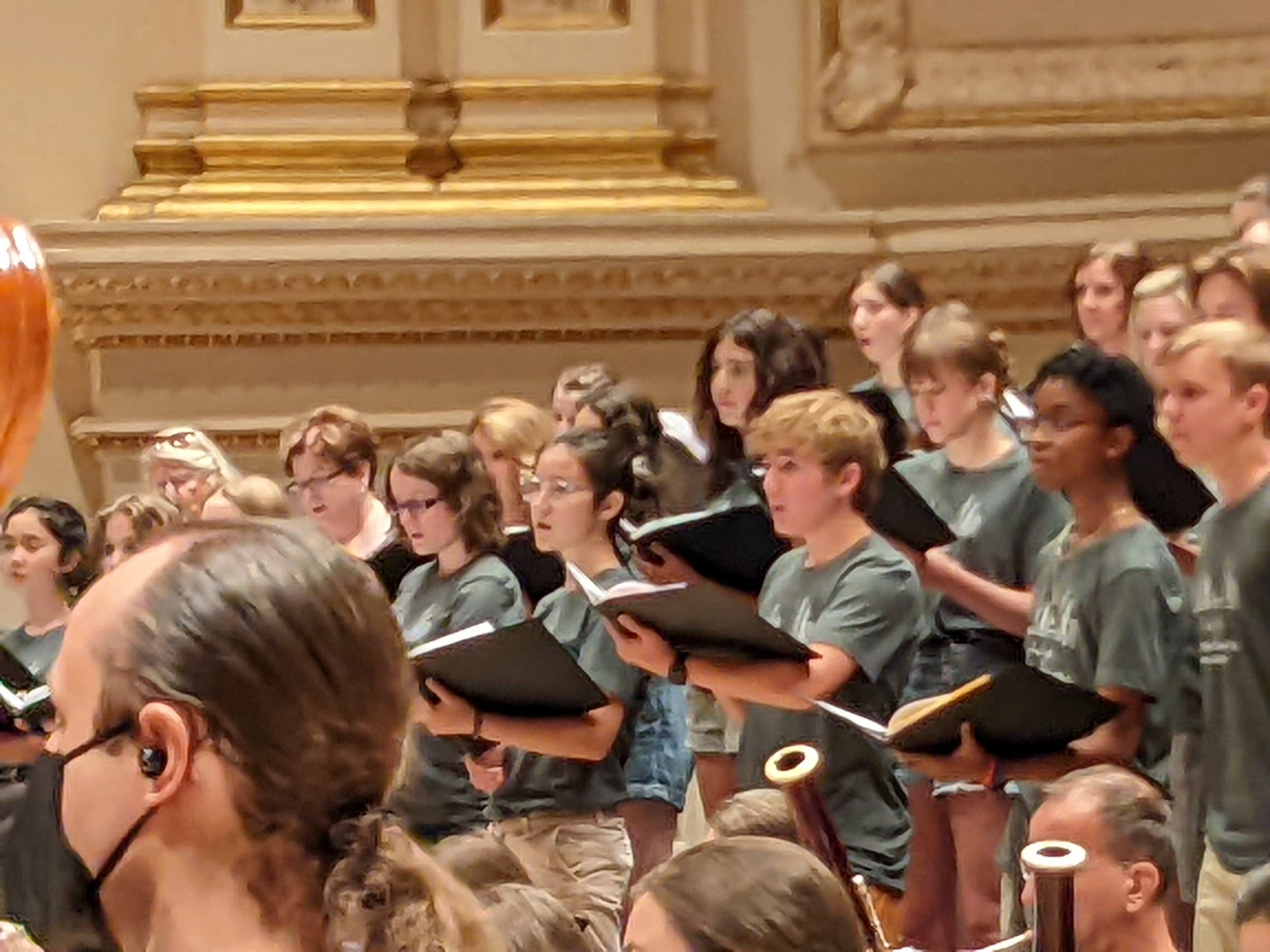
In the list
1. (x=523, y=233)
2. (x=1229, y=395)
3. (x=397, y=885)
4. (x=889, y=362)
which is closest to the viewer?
(x=397, y=885)

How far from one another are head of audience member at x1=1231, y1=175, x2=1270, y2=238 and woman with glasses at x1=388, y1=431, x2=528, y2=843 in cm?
155

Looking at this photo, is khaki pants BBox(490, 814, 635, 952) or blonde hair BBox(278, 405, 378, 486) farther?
blonde hair BBox(278, 405, 378, 486)

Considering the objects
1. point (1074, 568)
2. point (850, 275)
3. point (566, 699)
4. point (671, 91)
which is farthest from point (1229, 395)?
point (671, 91)

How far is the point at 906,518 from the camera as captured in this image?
3.75 metres

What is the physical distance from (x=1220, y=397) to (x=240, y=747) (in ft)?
7.65

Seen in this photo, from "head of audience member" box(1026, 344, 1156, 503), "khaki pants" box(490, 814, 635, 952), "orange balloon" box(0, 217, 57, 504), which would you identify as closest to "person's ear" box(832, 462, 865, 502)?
"head of audience member" box(1026, 344, 1156, 503)

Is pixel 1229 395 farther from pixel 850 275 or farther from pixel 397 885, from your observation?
pixel 850 275

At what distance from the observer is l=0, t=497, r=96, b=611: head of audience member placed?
498 centimetres

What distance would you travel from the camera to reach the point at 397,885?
1287 mm

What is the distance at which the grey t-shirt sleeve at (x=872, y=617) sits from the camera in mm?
3609

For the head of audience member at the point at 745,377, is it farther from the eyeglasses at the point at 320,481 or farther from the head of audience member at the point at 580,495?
the eyeglasses at the point at 320,481

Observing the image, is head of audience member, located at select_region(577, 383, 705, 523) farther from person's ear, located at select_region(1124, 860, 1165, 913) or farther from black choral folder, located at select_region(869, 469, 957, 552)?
person's ear, located at select_region(1124, 860, 1165, 913)

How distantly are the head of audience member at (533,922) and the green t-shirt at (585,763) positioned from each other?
1517 millimetres

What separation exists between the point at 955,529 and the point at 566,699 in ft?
2.48
